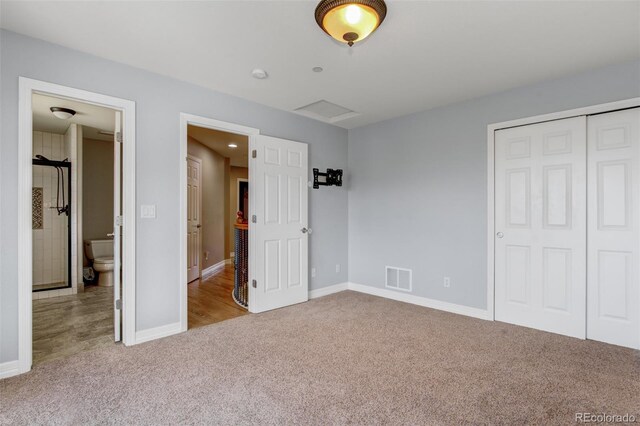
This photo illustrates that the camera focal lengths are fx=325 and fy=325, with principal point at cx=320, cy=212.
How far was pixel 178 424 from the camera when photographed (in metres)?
1.79

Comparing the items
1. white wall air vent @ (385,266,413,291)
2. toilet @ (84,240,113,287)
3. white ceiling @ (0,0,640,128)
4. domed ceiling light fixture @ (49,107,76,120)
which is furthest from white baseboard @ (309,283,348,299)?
domed ceiling light fixture @ (49,107,76,120)

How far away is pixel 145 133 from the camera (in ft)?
9.65

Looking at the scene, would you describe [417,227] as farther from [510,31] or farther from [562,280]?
[510,31]

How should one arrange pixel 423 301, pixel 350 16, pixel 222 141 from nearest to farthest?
pixel 350 16 < pixel 423 301 < pixel 222 141

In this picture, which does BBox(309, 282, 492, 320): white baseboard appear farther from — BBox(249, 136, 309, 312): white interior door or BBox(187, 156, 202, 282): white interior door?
BBox(187, 156, 202, 282): white interior door

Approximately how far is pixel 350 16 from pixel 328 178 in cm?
276

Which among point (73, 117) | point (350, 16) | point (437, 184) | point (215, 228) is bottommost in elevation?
point (215, 228)

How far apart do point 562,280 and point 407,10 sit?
9.28 feet

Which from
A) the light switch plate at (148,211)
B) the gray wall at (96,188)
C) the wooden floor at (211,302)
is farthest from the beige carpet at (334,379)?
the gray wall at (96,188)

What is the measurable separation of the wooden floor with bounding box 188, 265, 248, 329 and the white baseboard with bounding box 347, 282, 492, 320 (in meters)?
1.79

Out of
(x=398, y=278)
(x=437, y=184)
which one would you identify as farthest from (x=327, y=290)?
(x=437, y=184)

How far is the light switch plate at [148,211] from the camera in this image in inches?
115

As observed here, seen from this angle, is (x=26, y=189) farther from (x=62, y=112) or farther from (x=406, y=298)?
(x=406, y=298)

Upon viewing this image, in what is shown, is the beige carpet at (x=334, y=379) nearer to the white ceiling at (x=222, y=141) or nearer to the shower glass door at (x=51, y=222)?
the shower glass door at (x=51, y=222)
